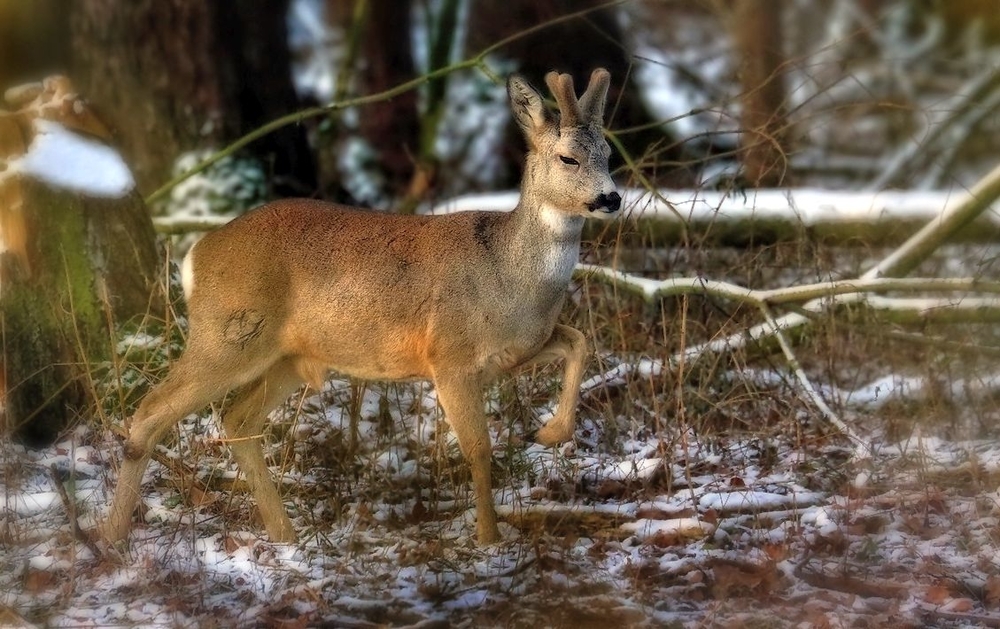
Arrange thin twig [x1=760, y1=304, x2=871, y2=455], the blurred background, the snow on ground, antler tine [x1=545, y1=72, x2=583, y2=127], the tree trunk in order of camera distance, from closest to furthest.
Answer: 1. the snow on ground
2. antler tine [x1=545, y1=72, x2=583, y2=127]
3. thin twig [x1=760, y1=304, x2=871, y2=455]
4. the blurred background
5. the tree trunk

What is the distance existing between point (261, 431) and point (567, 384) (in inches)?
58.0

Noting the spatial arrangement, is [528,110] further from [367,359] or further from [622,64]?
[622,64]

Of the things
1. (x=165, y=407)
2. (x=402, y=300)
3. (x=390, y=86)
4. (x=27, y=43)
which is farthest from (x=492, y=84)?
(x=165, y=407)

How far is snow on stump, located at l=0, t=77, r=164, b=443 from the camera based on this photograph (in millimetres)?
6594

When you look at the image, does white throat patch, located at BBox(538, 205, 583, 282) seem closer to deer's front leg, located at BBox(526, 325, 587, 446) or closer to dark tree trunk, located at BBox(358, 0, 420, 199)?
deer's front leg, located at BBox(526, 325, 587, 446)

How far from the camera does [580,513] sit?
218 inches

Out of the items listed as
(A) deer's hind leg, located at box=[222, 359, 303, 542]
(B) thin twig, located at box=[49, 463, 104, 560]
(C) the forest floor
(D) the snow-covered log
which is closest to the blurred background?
(D) the snow-covered log

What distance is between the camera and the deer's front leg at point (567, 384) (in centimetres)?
556

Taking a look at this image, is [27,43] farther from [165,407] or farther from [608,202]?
[608,202]

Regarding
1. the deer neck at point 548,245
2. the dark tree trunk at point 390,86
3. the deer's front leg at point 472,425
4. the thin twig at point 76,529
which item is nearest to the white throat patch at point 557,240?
the deer neck at point 548,245

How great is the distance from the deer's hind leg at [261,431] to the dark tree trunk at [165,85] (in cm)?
461

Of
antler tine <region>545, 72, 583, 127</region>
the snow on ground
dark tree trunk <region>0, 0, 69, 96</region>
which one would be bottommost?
the snow on ground

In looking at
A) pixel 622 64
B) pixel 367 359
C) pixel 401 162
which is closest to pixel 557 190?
pixel 367 359

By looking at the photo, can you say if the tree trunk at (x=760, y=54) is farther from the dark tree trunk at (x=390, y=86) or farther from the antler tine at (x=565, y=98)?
the antler tine at (x=565, y=98)
